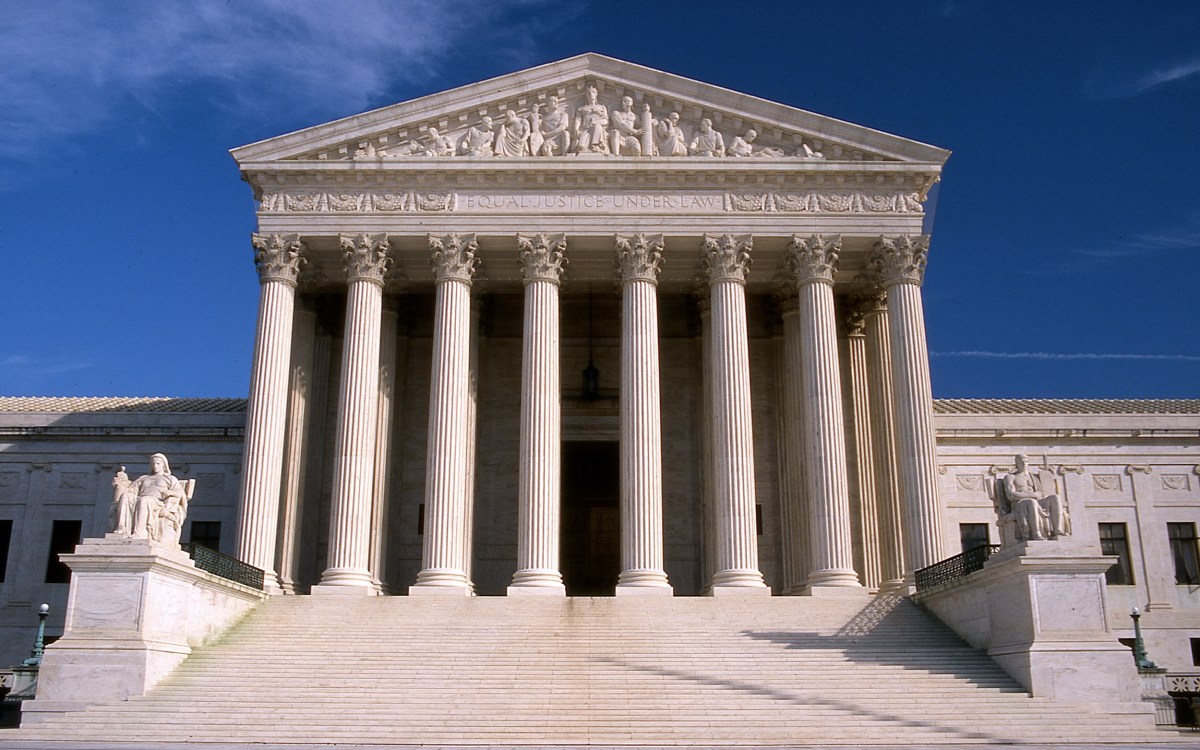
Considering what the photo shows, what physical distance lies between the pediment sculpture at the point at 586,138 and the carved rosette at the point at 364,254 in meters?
2.66

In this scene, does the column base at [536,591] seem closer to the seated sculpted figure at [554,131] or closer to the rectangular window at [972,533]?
the seated sculpted figure at [554,131]

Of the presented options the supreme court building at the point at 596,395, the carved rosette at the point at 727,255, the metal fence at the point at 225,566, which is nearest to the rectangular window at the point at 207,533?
the supreme court building at the point at 596,395

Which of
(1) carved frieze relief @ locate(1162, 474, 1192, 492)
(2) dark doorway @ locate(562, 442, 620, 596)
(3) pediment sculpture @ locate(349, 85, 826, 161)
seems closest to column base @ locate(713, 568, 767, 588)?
(2) dark doorway @ locate(562, 442, 620, 596)

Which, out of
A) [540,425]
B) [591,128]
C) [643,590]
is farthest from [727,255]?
[643,590]

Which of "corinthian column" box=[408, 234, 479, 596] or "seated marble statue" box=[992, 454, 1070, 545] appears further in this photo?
"corinthian column" box=[408, 234, 479, 596]

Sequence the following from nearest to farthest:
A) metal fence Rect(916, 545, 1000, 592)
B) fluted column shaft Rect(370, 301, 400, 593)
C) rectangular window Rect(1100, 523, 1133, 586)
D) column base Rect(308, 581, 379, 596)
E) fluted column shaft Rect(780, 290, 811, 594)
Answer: metal fence Rect(916, 545, 1000, 592)
column base Rect(308, 581, 379, 596)
fluted column shaft Rect(370, 301, 400, 593)
fluted column shaft Rect(780, 290, 811, 594)
rectangular window Rect(1100, 523, 1133, 586)

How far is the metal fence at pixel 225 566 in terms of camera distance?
27703 millimetres

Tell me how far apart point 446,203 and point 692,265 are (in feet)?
27.8

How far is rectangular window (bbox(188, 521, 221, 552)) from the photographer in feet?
131

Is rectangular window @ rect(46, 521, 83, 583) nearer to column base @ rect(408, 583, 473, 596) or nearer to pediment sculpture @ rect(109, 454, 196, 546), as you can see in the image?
column base @ rect(408, 583, 473, 596)

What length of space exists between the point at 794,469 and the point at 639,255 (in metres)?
9.34

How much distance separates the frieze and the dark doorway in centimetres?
999

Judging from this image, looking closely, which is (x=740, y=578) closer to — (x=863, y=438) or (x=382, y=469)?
(x=863, y=438)

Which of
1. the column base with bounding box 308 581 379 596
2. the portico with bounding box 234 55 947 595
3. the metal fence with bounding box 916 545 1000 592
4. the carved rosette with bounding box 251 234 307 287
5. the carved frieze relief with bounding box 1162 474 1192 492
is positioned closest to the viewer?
the metal fence with bounding box 916 545 1000 592
